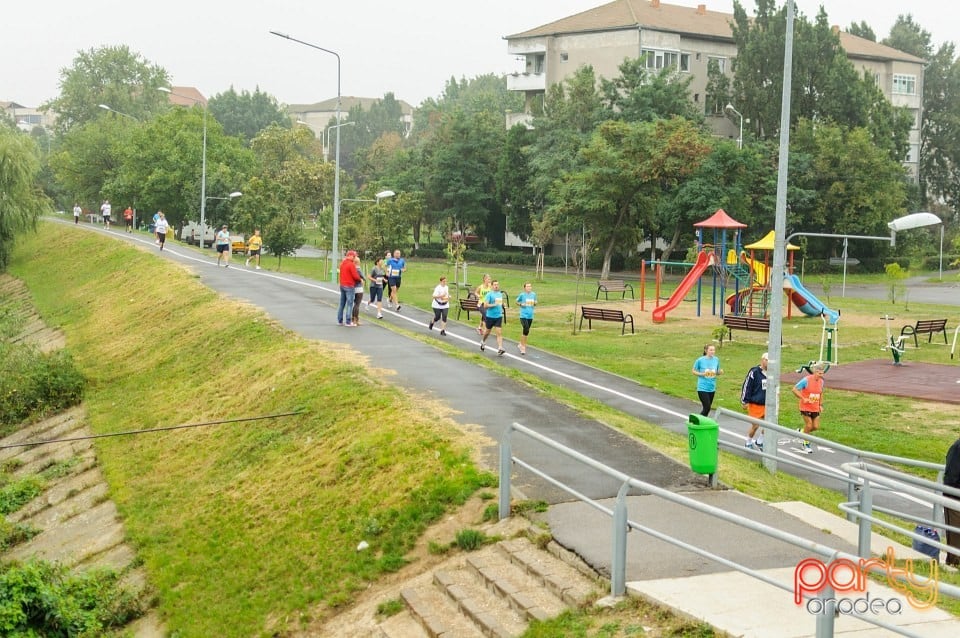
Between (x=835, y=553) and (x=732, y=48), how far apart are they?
78842 millimetres

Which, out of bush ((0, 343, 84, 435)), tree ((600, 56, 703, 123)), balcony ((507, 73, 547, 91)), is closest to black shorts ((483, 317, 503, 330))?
bush ((0, 343, 84, 435))

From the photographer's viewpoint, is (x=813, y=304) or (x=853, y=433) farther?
(x=813, y=304)

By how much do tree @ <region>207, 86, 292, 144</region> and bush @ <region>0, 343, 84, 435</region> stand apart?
12547cm

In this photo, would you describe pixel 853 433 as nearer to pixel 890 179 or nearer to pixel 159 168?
pixel 890 179

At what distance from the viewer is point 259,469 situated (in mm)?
16875

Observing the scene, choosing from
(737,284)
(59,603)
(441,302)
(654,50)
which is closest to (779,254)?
(59,603)

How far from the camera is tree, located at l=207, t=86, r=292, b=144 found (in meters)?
149

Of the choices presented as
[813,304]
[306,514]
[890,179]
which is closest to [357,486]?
[306,514]

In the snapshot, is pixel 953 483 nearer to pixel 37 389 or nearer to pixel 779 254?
pixel 779 254

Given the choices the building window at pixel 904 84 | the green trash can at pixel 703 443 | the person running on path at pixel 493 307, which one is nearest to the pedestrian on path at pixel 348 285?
the person running on path at pixel 493 307

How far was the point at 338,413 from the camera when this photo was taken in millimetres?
17719

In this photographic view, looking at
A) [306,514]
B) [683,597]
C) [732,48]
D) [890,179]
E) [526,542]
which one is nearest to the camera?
[683,597]

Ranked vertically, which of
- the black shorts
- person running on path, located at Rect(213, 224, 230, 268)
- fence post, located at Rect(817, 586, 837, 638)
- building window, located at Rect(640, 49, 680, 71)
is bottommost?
fence post, located at Rect(817, 586, 837, 638)

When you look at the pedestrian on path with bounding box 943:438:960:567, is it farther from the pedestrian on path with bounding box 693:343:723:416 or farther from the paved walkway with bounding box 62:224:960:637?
the pedestrian on path with bounding box 693:343:723:416
